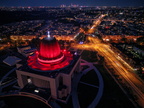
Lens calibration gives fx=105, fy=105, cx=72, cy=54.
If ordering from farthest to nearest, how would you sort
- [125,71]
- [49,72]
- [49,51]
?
[125,71], [49,51], [49,72]

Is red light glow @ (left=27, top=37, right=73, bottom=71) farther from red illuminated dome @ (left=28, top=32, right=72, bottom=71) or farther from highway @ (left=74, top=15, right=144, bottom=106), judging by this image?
highway @ (left=74, top=15, right=144, bottom=106)

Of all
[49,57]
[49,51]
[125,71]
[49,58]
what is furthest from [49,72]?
[125,71]

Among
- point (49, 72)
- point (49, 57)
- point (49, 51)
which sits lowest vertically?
point (49, 72)

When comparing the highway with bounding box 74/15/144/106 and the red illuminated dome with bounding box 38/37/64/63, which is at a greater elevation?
the red illuminated dome with bounding box 38/37/64/63

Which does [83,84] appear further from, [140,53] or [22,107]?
[140,53]

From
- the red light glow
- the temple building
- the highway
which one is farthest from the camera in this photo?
the red light glow

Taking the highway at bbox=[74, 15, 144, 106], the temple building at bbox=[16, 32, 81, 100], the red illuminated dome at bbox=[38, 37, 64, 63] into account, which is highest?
the red illuminated dome at bbox=[38, 37, 64, 63]

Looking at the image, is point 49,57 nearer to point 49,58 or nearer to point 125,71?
point 49,58

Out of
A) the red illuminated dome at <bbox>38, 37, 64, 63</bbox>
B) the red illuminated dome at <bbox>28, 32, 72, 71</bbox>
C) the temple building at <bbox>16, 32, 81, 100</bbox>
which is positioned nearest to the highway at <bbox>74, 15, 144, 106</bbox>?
the temple building at <bbox>16, 32, 81, 100</bbox>

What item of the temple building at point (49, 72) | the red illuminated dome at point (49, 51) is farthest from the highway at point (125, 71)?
the red illuminated dome at point (49, 51)
